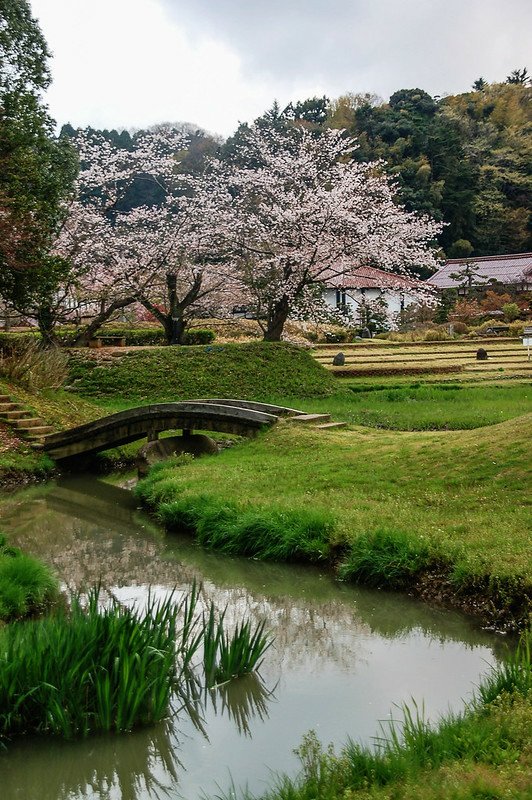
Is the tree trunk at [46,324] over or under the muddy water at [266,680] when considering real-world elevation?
over

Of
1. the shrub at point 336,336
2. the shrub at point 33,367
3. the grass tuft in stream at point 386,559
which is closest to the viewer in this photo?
the grass tuft in stream at point 386,559

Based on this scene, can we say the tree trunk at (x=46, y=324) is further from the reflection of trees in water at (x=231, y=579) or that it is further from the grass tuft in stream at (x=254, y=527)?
the grass tuft in stream at (x=254, y=527)

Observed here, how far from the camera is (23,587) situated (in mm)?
7828

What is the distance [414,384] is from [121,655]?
1838 centimetres

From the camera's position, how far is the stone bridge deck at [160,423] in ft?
46.4

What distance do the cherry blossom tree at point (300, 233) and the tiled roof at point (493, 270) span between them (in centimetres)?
2285

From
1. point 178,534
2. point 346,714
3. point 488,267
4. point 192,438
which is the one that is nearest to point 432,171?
point 488,267

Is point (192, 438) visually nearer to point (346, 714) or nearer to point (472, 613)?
A: point (472, 613)

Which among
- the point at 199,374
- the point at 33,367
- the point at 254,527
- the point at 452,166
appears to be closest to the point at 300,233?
the point at 199,374

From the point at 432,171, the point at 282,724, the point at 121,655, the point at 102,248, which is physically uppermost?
the point at 432,171

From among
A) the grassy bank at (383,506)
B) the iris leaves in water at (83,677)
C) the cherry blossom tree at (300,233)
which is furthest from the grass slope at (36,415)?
the iris leaves in water at (83,677)

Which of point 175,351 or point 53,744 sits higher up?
point 175,351

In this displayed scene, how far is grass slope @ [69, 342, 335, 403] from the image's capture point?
2164 cm

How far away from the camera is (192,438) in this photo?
15453mm
